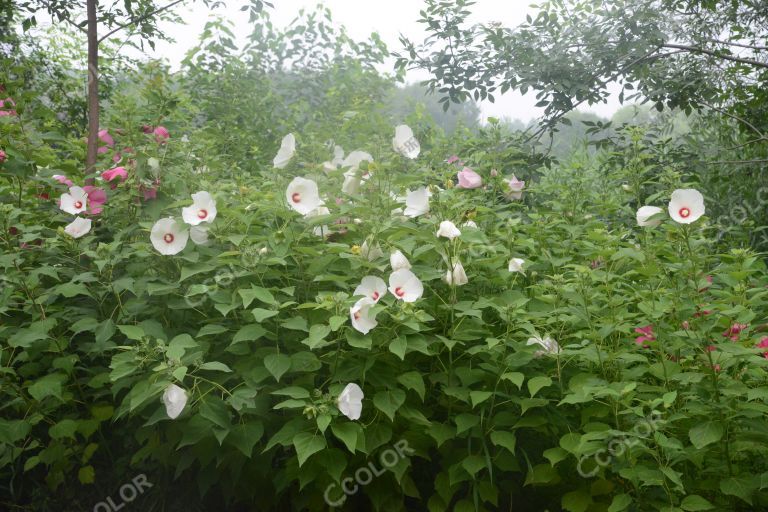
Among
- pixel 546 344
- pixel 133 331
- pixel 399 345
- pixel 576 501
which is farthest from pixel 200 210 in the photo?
pixel 576 501

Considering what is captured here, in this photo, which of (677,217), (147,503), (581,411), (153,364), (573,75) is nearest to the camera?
(677,217)

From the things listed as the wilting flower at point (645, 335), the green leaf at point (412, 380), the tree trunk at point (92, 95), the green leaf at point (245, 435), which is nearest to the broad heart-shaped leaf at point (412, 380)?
the green leaf at point (412, 380)

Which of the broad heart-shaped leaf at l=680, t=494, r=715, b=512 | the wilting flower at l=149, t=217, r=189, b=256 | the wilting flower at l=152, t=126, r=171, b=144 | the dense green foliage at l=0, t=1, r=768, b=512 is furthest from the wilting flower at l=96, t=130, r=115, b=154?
the broad heart-shaped leaf at l=680, t=494, r=715, b=512

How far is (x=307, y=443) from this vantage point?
70.6 inches

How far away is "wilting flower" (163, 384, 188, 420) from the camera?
1.76 metres

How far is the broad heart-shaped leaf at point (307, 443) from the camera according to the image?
5.74ft

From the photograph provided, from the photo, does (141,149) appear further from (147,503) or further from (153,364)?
(147,503)

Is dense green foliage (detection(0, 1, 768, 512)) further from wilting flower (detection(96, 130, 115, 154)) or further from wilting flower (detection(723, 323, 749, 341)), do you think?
wilting flower (detection(96, 130, 115, 154))

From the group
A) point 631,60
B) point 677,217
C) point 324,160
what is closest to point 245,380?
point 324,160

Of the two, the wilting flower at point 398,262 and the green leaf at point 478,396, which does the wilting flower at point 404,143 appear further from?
the green leaf at point 478,396

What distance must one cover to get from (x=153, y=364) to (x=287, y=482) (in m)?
0.54

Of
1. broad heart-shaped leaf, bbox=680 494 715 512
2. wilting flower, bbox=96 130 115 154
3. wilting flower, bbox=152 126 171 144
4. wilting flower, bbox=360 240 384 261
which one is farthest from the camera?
wilting flower, bbox=96 130 115 154

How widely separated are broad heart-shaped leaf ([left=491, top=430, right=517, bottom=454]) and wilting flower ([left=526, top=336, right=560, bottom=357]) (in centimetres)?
24

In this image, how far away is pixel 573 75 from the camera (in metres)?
4.20
